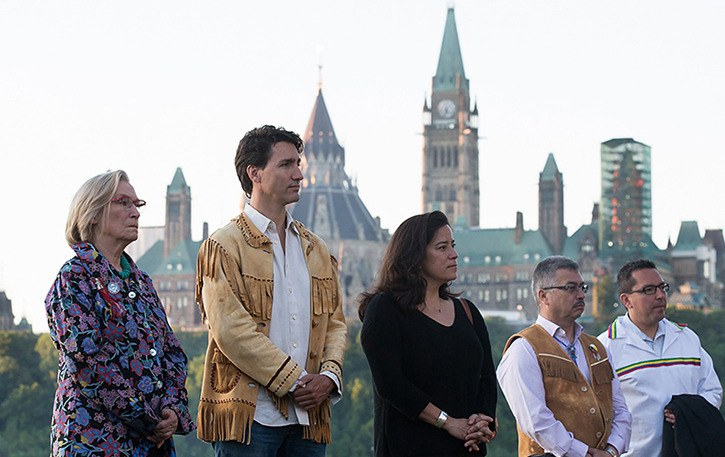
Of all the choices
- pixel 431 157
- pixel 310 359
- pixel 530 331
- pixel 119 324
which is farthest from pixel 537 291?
pixel 431 157

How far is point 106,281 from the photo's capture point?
6.75 m

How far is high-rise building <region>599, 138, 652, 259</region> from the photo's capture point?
107 meters

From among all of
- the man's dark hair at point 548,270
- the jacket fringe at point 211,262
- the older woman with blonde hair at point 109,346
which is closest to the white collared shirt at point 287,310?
the jacket fringe at point 211,262

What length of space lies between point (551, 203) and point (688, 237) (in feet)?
38.3

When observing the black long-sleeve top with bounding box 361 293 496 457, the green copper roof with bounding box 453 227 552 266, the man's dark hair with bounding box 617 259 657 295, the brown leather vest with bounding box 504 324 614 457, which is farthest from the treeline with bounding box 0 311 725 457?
the black long-sleeve top with bounding box 361 293 496 457

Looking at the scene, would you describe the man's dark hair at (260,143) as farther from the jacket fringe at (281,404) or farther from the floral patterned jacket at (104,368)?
the jacket fringe at (281,404)

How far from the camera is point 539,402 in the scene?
25.6 feet

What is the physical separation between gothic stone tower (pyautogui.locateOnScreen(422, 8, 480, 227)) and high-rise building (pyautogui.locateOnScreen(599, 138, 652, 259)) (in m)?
23.6

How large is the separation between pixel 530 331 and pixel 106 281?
7.82ft

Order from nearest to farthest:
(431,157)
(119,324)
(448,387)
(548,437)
A: (119,324)
(448,387)
(548,437)
(431,157)

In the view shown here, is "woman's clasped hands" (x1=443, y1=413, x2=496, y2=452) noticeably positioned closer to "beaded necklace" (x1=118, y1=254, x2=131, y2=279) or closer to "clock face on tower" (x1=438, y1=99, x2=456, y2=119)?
"beaded necklace" (x1=118, y1=254, x2=131, y2=279)

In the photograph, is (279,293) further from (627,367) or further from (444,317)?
(627,367)

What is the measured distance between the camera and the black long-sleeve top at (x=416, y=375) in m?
7.08

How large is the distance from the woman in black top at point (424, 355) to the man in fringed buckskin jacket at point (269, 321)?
8.7 inches
